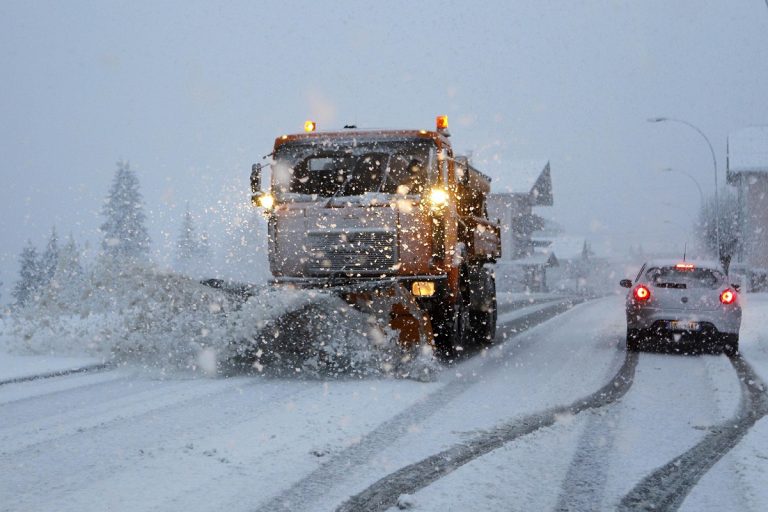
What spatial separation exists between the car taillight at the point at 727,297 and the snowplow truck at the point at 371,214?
13.0 feet

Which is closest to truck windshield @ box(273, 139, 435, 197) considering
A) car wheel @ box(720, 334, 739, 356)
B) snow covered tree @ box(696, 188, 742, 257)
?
car wheel @ box(720, 334, 739, 356)

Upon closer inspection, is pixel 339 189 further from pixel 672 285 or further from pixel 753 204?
pixel 753 204

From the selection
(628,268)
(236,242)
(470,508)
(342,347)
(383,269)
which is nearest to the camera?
(470,508)

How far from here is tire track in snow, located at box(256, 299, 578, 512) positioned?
4.45 m

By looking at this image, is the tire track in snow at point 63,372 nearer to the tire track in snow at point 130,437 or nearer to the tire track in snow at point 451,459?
the tire track in snow at point 130,437

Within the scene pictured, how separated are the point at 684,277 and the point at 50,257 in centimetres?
5156

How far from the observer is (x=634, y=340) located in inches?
488

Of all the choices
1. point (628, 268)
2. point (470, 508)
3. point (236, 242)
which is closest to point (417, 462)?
point (470, 508)

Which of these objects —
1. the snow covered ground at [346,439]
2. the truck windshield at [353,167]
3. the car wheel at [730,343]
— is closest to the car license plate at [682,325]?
the car wheel at [730,343]

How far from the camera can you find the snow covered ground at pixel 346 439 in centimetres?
454

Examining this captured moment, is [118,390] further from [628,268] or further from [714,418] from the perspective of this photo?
[628,268]

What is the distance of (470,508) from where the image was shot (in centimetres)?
431

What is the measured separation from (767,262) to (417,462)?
5271cm

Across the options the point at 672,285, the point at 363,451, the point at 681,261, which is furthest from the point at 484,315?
the point at 363,451
